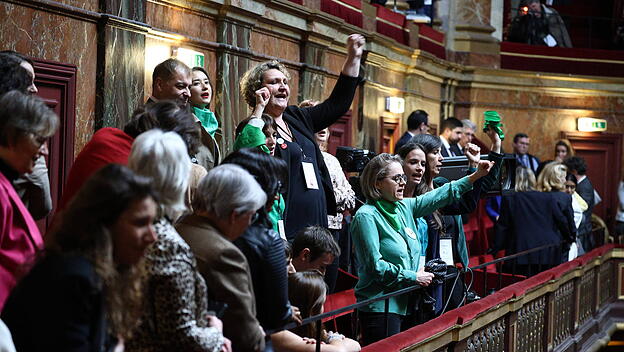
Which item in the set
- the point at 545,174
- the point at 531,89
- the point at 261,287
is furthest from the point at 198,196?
the point at 531,89

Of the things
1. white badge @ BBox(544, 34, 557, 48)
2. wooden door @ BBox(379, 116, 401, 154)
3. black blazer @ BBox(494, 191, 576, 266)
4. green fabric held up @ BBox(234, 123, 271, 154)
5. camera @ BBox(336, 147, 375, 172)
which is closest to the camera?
green fabric held up @ BBox(234, 123, 271, 154)

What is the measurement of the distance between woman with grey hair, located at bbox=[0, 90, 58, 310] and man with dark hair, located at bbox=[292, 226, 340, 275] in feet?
4.80

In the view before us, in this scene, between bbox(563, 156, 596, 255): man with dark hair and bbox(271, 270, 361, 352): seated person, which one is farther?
bbox(563, 156, 596, 255): man with dark hair

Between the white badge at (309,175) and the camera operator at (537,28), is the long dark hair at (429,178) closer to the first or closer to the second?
the white badge at (309,175)

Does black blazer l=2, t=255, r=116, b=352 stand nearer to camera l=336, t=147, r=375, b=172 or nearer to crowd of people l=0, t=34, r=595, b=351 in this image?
crowd of people l=0, t=34, r=595, b=351

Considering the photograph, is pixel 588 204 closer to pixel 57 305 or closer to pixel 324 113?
pixel 324 113

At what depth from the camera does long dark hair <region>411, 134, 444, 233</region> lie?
5.52m

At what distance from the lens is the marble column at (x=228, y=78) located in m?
7.32

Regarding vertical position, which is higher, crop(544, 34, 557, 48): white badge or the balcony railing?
crop(544, 34, 557, 48): white badge

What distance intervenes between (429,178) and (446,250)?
18.1 inches

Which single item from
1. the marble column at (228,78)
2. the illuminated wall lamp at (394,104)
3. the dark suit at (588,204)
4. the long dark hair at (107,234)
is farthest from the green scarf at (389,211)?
the illuminated wall lamp at (394,104)

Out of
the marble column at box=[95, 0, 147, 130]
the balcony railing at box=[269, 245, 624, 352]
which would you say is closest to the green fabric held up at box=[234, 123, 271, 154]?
the balcony railing at box=[269, 245, 624, 352]

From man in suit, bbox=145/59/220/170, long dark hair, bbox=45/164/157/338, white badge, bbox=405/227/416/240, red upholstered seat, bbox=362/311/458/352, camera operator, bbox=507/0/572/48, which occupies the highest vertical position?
camera operator, bbox=507/0/572/48

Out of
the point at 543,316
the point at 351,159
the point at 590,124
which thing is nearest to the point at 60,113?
the point at 351,159
